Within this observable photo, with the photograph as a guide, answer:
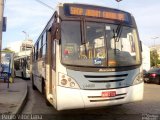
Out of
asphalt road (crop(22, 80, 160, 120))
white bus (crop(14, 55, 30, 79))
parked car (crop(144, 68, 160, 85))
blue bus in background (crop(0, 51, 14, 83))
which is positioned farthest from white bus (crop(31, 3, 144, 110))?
white bus (crop(14, 55, 30, 79))

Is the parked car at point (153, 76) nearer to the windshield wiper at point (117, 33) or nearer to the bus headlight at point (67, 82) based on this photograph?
the windshield wiper at point (117, 33)

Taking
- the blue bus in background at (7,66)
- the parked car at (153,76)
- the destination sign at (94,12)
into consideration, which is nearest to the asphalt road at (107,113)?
the destination sign at (94,12)

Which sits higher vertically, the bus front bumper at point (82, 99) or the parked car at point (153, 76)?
the bus front bumper at point (82, 99)

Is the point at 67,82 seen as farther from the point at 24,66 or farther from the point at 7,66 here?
the point at 24,66

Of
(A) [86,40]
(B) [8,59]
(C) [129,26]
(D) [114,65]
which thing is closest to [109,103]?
(D) [114,65]

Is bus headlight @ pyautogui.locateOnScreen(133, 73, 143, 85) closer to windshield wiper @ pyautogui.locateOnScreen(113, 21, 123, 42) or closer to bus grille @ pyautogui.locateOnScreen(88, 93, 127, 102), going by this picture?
bus grille @ pyautogui.locateOnScreen(88, 93, 127, 102)

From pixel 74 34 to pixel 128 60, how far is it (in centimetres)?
176

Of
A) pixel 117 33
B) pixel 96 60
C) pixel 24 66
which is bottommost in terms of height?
pixel 24 66

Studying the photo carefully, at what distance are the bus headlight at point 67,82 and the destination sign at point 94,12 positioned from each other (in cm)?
177

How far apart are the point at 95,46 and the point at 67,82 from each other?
4.19 feet

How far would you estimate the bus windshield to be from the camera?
830 cm

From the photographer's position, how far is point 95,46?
849 cm

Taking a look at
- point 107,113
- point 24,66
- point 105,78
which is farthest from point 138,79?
point 24,66

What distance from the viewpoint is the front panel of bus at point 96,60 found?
8117 millimetres
